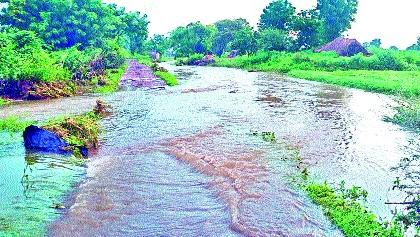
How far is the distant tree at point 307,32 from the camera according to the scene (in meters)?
65.8

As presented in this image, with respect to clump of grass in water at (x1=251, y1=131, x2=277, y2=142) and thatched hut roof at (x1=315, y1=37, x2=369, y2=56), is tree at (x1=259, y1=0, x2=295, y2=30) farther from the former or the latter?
clump of grass in water at (x1=251, y1=131, x2=277, y2=142)

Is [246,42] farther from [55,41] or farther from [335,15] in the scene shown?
[55,41]

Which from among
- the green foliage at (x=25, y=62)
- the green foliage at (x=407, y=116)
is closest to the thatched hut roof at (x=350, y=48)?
the green foliage at (x=407, y=116)

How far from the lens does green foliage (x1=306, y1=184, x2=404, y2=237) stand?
7.72m

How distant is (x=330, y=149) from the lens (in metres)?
14.3

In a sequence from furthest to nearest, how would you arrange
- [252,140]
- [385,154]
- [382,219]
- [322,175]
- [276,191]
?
[252,140], [385,154], [322,175], [276,191], [382,219]

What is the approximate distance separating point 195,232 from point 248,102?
1804 cm

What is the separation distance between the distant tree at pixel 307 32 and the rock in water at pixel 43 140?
5809 cm

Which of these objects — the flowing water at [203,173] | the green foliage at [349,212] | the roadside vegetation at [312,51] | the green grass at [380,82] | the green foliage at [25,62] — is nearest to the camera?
the green foliage at [349,212]

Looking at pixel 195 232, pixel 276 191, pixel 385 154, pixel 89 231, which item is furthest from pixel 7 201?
pixel 385 154

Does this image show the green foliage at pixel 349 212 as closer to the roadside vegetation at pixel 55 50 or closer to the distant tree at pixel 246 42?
the roadside vegetation at pixel 55 50

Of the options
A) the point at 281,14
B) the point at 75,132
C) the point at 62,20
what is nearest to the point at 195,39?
the point at 281,14

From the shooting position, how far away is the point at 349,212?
28.1 ft

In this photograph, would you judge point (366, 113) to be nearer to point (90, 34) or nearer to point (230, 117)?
point (230, 117)
